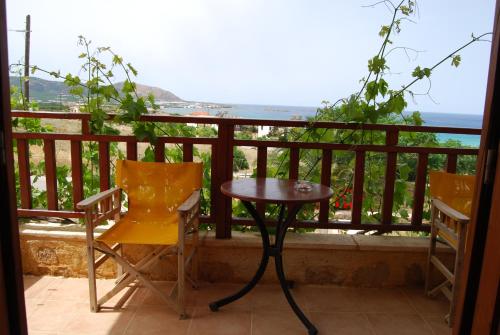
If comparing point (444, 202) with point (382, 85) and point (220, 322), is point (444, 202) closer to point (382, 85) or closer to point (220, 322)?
point (382, 85)

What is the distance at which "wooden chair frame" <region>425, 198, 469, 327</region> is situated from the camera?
2472 millimetres

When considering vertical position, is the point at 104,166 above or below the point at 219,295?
above

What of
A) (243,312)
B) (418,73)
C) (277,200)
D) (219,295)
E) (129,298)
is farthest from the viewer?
(418,73)

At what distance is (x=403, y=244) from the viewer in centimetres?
305

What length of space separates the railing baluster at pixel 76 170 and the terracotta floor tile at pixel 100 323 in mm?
1016

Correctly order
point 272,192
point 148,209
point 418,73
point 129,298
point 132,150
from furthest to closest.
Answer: point 418,73 < point 132,150 < point 148,209 < point 129,298 < point 272,192

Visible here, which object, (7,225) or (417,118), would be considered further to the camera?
(417,118)

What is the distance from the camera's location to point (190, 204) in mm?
2510

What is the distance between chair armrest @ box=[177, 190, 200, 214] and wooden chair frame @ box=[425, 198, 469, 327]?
170 centimetres

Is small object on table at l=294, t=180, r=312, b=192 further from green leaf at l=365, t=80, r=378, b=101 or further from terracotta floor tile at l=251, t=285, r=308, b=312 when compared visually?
green leaf at l=365, t=80, r=378, b=101

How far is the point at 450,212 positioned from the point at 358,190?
76cm

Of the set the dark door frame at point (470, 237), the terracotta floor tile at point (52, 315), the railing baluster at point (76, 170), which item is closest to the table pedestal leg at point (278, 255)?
the terracotta floor tile at point (52, 315)

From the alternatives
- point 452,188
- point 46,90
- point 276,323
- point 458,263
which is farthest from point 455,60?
point 46,90

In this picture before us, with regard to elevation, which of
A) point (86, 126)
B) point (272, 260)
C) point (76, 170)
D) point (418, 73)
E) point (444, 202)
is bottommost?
point (272, 260)
